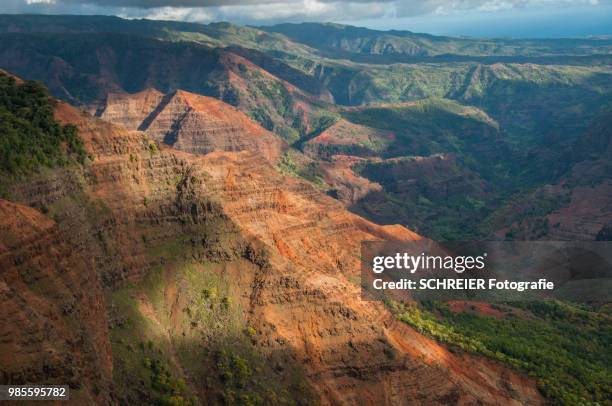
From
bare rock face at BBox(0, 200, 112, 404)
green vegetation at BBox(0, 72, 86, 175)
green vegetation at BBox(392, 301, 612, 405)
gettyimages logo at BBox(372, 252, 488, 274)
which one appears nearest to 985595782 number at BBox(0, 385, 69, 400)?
bare rock face at BBox(0, 200, 112, 404)

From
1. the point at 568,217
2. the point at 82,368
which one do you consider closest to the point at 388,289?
the point at 82,368

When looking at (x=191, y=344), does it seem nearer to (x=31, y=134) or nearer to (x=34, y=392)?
(x=34, y=392)

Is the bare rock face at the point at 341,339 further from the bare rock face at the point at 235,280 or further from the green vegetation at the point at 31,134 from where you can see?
the green vegetation at the point at 31,134

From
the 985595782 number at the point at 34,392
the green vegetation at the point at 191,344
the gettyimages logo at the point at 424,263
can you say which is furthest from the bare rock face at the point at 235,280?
the gettyimages logo at the point at 424,263

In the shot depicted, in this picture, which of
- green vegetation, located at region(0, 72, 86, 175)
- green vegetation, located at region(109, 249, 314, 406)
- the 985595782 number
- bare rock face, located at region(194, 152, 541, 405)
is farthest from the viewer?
bare rock face, located at region(194, 152, 541, 405)

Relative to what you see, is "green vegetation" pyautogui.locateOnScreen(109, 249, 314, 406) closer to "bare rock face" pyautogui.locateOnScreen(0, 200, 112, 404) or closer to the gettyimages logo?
"bare rock face" pyautogui.locateOnScreen(0, 200, 112, 404)

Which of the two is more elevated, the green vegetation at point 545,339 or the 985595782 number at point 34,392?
the 985595782 number at point 34,392

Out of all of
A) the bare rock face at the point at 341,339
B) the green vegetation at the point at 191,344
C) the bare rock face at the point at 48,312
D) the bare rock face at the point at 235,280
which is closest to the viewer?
the bare rock face at the point at 48,312

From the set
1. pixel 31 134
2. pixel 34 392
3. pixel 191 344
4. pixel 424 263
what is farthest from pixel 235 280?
pixel 424 263

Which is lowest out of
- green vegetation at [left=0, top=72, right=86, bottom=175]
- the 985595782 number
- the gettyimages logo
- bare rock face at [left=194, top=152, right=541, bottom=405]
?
the gettyimages logo
